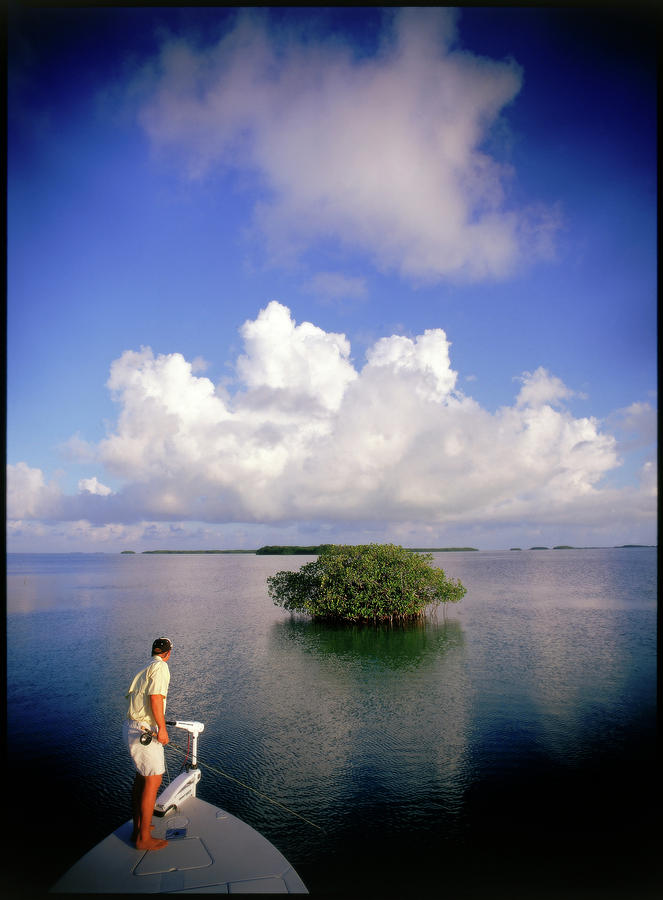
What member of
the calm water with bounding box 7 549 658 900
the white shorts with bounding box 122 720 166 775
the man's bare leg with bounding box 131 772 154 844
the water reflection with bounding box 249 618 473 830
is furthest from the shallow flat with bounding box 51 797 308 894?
the water reflection with bounding box 249 618 473 830

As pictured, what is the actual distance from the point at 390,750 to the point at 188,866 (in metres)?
5.62

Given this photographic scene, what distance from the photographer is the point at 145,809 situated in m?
4.82

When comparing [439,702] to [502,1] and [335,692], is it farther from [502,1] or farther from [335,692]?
[502,1]

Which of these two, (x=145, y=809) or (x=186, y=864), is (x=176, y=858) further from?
(x=145, y=809)

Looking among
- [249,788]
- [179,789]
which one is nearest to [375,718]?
[249,788]

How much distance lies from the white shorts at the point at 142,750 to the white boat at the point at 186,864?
0.71 metres

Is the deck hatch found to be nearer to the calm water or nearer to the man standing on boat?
the man standing on boat

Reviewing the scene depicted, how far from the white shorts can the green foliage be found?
56.1 ft

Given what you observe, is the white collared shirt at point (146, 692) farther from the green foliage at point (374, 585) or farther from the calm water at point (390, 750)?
the green foliage at point (374, 585)

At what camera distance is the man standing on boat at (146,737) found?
475cm

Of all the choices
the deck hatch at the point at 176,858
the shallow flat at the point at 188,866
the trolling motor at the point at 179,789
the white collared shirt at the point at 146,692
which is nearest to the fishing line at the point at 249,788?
the trolling motor at the point at 179,789

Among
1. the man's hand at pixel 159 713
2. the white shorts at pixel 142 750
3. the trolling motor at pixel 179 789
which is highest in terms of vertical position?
the man's hand at pixel 159 713

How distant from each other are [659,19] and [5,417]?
7156 millimetres

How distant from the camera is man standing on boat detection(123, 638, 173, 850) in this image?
4754mm
